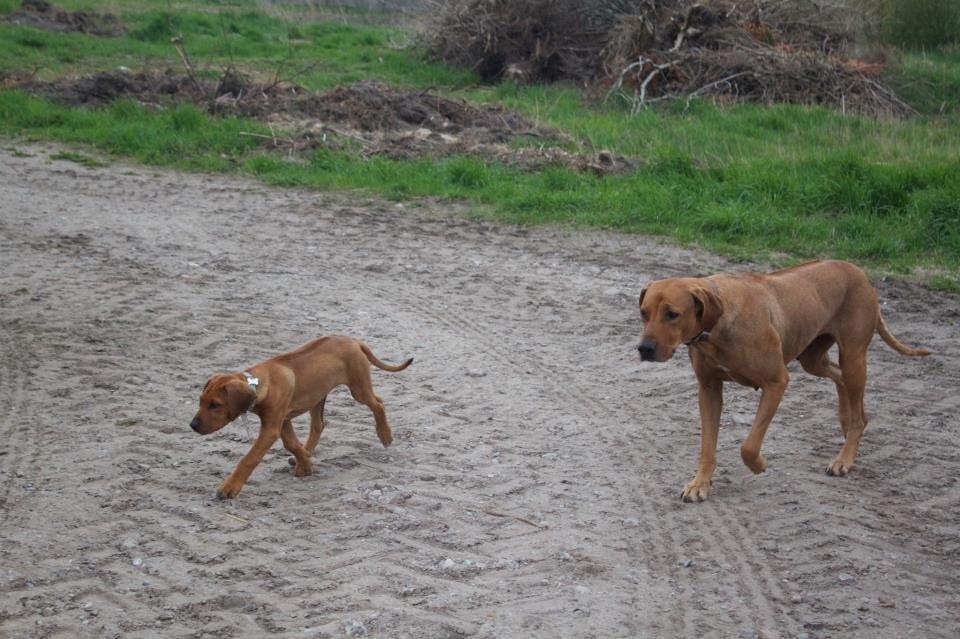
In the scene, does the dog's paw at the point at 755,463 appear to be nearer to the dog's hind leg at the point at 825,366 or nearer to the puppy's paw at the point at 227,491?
the dog's hind leg at the point at 825,366

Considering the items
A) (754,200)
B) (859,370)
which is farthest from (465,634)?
(754,200)

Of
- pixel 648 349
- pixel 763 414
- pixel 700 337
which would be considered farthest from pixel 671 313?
pixel 763 414

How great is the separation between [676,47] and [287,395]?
13166mm

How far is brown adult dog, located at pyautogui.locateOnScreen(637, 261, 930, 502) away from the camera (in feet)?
18.1

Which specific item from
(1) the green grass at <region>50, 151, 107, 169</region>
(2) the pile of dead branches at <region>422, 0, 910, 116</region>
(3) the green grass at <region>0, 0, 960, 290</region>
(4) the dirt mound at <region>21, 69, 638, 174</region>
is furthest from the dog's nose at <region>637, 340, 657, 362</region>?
(2) the pile of dead branches at <region>422, 0, 910, 116</region>

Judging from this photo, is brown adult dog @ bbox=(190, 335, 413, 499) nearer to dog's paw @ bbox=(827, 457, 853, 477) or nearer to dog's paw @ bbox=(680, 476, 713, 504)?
dog's paw @ bbox=(680, 476, 713, 504)

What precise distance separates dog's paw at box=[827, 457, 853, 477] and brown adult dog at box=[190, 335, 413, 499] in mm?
2487

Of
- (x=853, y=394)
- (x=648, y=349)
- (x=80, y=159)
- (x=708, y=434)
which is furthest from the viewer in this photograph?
(x=80, y=159)

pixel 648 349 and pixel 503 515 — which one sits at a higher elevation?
pixel 648 349

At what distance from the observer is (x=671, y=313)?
5.48 metres

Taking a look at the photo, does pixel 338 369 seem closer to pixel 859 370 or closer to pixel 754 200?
pixel 859 370

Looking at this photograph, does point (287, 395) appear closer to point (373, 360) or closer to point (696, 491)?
point (373, 360)

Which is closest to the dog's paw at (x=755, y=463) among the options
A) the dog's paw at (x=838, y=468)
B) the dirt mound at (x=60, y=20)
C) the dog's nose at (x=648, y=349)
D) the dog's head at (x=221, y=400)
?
the dog's paw at (x=838, y=468)

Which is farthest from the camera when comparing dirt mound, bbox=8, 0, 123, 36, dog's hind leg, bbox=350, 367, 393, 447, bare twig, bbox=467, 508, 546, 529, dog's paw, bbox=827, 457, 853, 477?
dirt mound, bbox=8, 0, 123, 36
